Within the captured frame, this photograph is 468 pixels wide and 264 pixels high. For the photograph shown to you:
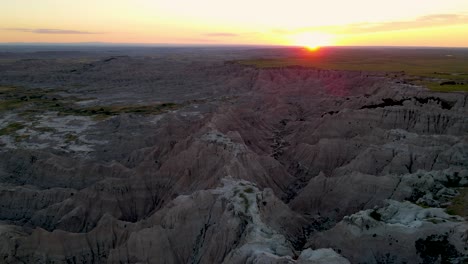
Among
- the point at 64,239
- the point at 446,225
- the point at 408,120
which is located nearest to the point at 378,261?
the point at 446,225

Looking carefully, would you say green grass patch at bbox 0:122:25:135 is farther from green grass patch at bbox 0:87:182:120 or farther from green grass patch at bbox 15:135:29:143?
green grass patch at bbox 0:87:182:120

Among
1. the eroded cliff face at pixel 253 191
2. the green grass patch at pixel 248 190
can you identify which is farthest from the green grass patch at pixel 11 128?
the green grass patch at pixel 248 190

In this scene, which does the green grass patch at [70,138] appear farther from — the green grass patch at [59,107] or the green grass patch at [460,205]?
the green grass patch at [460,205]

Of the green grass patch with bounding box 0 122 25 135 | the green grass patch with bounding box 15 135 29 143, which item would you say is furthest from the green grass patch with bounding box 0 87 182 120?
the green grass patch with bounding box 15 135 29 143

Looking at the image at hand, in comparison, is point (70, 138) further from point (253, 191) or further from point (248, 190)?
point (253, 191)

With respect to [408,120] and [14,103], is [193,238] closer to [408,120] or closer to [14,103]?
[408,120]

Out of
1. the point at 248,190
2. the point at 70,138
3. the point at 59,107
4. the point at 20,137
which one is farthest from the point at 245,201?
the point at 59,107
